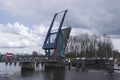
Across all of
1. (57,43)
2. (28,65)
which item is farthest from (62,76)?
(57,43)

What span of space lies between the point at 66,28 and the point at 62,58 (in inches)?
541

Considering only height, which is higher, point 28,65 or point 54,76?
point 28,65

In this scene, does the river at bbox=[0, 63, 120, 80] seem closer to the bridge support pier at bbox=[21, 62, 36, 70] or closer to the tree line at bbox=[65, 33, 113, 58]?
the bridge support pier at bbox=[21, 62, 36, 70]

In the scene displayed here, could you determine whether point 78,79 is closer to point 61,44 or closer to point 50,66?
point 50,66

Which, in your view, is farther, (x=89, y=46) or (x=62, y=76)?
(x=89, y=46)

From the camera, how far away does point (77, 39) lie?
158m

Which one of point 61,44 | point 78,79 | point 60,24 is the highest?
point 60,24

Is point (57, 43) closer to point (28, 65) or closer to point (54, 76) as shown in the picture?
point (28, 65)

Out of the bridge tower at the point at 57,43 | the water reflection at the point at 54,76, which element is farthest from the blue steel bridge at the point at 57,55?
the water reflection at the point at 54,76

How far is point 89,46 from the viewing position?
156 m

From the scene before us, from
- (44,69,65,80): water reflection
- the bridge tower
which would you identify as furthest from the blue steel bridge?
(44,69,65,80): water reflection

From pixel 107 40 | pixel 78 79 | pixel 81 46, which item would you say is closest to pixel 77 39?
pixel 81 46

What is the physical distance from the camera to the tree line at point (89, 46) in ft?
494

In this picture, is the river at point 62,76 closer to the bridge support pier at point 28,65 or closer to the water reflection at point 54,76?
the water reflection at point 54,76
